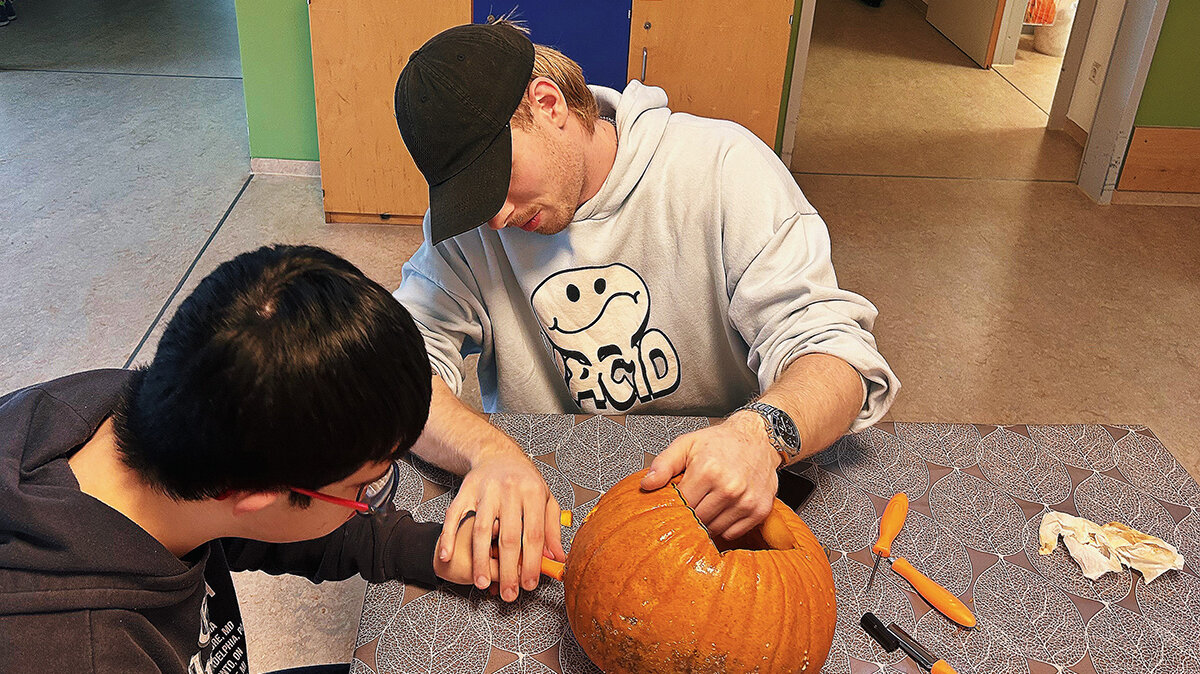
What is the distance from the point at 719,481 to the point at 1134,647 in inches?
17.9

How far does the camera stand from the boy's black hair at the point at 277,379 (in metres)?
0.74

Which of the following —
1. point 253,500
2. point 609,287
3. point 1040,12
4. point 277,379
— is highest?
point 277,379

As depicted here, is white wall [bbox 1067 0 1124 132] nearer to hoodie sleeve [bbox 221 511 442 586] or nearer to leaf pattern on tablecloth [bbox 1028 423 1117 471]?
leaf pattern on tablecloth [bbox 1028 423 1117 471]

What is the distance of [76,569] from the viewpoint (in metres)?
0.81

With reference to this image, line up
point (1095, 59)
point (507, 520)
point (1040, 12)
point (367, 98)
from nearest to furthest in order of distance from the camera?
point (507, 520) → point (367, 98) → point (1095, 59) → point (1040, 12)


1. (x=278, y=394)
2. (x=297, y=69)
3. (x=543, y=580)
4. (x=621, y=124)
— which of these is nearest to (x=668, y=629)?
(x=543, y=580)

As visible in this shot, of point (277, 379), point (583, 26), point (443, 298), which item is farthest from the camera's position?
point (583, 26)

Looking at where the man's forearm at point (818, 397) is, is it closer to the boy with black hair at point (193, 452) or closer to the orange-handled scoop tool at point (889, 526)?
the orange-handled scoop tool at point (889, 526)

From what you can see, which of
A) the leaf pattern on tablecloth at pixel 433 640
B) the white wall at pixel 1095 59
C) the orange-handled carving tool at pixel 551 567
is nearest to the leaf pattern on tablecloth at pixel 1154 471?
the orange-handled carving tool at pixel 551 567

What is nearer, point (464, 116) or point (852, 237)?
point (464, 116)

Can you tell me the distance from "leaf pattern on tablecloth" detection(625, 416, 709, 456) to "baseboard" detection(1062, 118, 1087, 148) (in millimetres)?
3948

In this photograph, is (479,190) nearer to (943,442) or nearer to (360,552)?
(360,552)

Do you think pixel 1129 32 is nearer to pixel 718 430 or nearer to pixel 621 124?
pixel 621 124

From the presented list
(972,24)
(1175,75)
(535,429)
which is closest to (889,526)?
(535,429)
